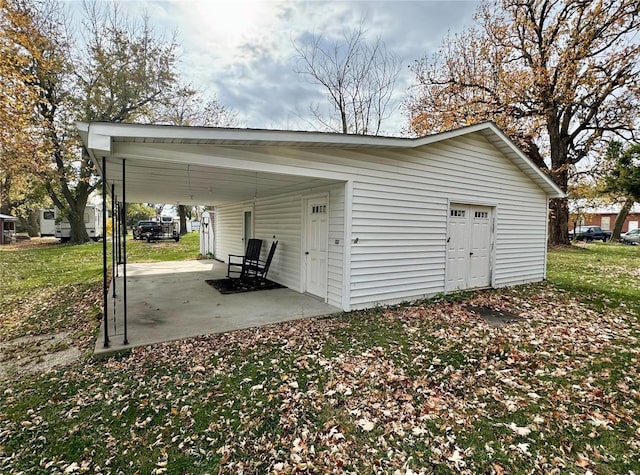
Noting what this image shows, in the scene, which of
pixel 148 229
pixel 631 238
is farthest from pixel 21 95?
pixel 631 238

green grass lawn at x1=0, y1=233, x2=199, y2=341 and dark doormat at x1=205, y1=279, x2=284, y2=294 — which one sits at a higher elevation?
dark doormat at x1=205, y1=279, x2=284, y2=294

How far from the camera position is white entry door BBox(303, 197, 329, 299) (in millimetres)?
6160

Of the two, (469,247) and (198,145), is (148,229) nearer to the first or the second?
(198,145)

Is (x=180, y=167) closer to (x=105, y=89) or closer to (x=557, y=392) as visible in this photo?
(x=557, y=392)

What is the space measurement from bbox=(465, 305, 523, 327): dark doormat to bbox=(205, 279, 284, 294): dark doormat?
418cm

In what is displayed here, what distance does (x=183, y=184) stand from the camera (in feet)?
23.2

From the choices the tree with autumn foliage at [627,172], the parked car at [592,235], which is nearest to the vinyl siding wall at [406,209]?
the tree with autumn foliage at [627,172]

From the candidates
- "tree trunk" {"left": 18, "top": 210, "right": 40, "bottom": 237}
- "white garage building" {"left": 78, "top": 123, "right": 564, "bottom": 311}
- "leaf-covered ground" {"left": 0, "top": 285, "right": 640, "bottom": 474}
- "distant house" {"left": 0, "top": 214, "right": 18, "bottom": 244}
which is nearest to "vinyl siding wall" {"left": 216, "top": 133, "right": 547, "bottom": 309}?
"white garage building" {"left": 78, "top": 123, "right": 564, "bottom": 311}

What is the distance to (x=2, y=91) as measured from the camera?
12.2 m

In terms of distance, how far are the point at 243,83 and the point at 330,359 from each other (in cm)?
1318

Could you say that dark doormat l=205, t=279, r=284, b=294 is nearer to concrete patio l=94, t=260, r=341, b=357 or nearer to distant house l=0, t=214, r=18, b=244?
concrete patio l=94, t=260, r=341, b=357

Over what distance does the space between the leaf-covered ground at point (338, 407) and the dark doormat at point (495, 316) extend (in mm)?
654

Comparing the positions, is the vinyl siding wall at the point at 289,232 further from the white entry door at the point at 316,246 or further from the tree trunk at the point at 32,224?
the tree trunk at the point at 32,224

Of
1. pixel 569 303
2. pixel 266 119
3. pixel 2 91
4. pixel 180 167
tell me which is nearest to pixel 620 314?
pixel 569 303
